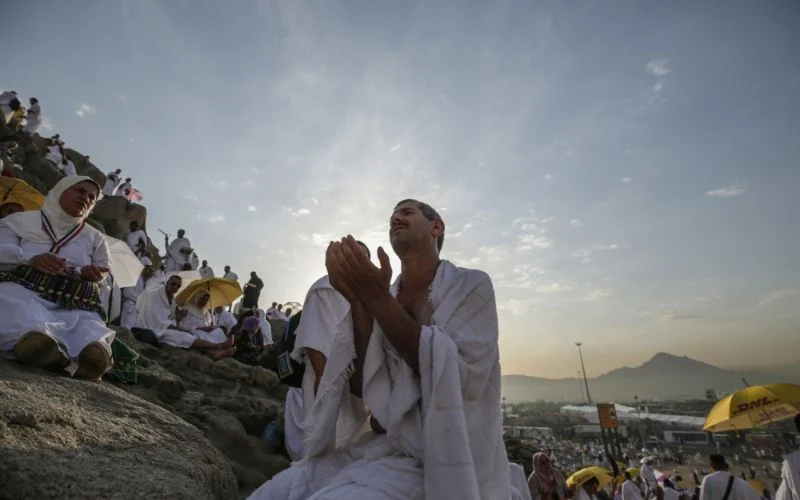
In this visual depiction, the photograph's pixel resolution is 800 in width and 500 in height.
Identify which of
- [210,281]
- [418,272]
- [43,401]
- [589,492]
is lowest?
[589,492]

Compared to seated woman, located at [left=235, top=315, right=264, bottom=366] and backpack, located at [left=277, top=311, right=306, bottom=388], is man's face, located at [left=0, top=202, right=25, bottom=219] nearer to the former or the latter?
backpack, located at [left=277, top=311, right=306, bottom=388]

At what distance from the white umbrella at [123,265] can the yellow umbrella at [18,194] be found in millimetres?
883

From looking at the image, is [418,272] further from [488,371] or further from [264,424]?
[264,424]

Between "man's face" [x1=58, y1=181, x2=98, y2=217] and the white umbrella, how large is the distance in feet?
5.61

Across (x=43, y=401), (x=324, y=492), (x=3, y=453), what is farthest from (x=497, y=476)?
(x=43, y=401)

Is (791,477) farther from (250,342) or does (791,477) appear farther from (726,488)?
(250,342)

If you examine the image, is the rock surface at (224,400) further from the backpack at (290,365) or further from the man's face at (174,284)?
the man's face at (174,284)

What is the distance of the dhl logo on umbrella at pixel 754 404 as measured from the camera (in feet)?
25.9

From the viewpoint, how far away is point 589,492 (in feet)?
32.6

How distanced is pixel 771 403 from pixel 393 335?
410 inches

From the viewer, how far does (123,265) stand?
17.9 feet

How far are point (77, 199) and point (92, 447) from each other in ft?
8.95

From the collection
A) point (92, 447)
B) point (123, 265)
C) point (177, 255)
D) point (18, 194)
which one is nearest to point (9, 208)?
point (18, 194)

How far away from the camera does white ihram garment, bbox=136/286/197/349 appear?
289 inches
